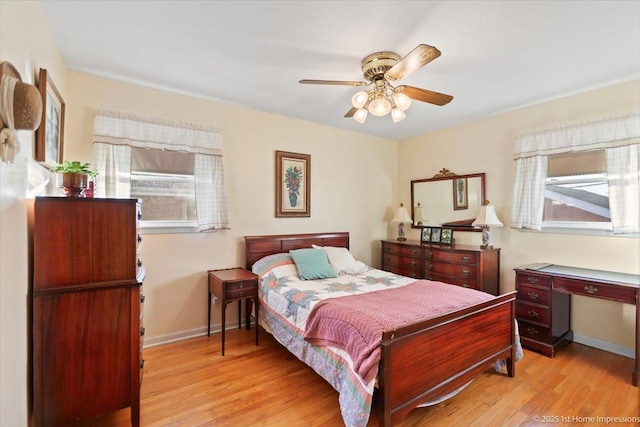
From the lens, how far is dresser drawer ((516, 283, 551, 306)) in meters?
2.92

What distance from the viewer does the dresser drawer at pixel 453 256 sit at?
11.4 feet

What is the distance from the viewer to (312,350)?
2.33 meters

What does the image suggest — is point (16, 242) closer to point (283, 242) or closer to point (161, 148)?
point (161, 148)

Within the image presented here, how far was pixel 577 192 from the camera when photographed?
3.16 metres

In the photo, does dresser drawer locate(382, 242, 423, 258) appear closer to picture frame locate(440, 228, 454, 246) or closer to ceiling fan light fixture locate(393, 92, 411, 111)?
picture frame locate(440, 228, 454, 246)

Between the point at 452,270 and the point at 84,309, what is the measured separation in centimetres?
356

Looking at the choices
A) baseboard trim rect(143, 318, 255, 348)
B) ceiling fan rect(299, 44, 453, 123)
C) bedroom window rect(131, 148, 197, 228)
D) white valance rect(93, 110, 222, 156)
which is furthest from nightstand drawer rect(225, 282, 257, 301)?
ceiling fan rect(299, 44, 453, 123)

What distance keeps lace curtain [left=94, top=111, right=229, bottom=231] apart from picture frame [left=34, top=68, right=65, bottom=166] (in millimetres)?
346

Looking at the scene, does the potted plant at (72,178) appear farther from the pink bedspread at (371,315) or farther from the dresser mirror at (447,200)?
the dresser mirror at (447,200)

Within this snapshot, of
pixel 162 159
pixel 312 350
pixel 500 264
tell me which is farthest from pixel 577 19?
pixel 162 159

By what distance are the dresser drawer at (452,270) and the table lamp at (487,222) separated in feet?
1.16

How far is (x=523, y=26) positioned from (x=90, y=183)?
312 cm

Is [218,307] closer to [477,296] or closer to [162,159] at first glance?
[162,159]

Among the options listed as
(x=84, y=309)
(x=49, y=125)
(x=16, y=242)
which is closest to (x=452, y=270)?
(x=84, y=309)
